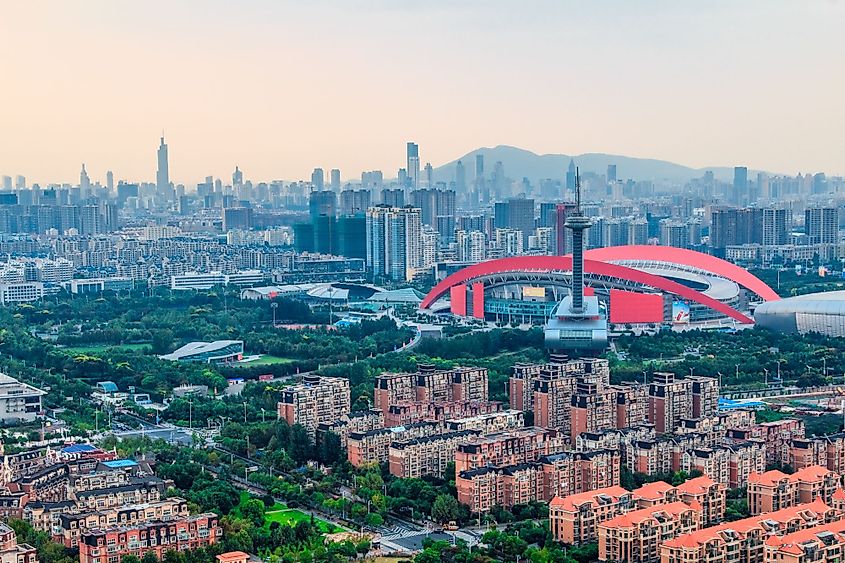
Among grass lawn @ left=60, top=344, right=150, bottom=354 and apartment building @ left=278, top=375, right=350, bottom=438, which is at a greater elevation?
apartment building @ left=278, top=375, right=350, bottom=438

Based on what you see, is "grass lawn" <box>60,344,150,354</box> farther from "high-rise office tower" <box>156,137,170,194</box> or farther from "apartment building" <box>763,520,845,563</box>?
"high-rise office tower" <box>156,137,170,194</box>

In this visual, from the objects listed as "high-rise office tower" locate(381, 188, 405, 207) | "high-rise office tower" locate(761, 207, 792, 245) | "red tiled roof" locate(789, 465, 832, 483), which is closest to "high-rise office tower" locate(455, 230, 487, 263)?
"high-rise office tower" locate(381, 188, 405, 207)

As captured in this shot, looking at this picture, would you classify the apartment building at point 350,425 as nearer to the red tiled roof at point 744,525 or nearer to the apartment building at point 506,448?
the apartment building at point 506,448

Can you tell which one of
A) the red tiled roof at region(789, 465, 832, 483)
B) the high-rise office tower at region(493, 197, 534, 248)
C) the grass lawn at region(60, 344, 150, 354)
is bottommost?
the red tiled roof at region(789, 465, 832, 483)

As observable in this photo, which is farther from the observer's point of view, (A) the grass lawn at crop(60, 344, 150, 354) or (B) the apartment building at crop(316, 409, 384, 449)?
(A) the grass lawn at crop(60, 344, 150, 354)

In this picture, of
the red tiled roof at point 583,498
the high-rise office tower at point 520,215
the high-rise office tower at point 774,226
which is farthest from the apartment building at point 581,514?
the high-rise office tower at point 520,215

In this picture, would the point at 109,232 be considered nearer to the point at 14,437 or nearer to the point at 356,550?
the point at 14,437
